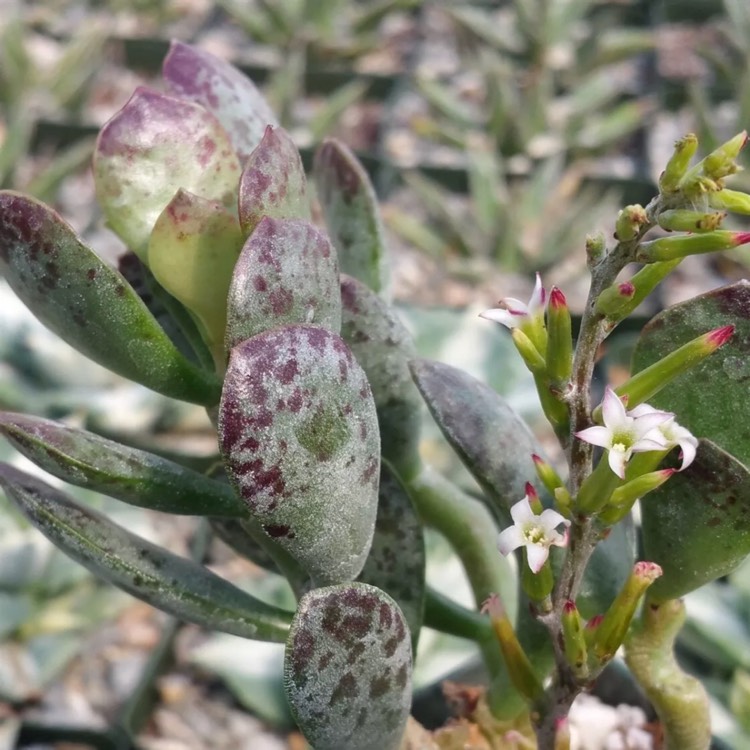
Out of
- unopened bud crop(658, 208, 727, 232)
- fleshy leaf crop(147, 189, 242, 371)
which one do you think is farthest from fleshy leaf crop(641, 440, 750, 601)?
fleshy leaf crop(147, 189, 242, 371)

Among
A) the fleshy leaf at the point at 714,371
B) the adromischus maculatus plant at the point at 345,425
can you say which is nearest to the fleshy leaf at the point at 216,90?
the adromischus maculatus plant at the point at 345,425

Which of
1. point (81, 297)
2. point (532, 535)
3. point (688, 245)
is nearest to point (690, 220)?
point (688, 245)

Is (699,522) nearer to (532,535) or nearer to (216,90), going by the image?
(532,535)

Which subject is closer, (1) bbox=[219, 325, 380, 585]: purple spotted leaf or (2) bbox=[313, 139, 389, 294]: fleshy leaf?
(1) bbox=[219, 325, 380, 585]: purple spotted leaf

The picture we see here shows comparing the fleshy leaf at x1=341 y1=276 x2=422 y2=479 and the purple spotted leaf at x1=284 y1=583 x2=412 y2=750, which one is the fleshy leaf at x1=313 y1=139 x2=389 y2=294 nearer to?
the fleshy leaf at x1=341 y1=276 x2=422 y2=479

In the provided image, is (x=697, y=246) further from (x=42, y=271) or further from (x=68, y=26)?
(x=68, y=26)

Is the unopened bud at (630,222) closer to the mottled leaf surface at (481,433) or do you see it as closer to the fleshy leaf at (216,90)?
the mottled leaf surface at (481,433)
